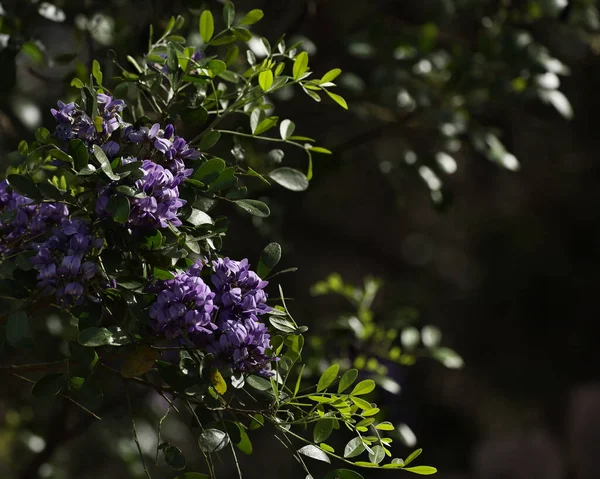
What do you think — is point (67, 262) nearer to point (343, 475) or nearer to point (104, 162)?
point (104, 162)

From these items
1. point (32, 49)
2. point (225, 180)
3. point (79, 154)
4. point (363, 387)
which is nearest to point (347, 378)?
point (363, 387)

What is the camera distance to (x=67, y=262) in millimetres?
703

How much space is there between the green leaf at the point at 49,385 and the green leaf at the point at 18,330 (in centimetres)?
5

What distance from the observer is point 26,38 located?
1.18 meters

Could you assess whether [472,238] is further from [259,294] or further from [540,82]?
[259,294]

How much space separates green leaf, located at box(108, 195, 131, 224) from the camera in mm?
687

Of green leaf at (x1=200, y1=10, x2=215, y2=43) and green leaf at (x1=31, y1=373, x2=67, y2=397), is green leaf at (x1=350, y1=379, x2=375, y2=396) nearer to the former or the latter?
green leaf at (x1=31, y1=373, x2=67, y2=397)

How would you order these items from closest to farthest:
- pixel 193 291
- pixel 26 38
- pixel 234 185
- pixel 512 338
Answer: pixel 193 291, pixel 234 185, pixel 26 38, pixel 512 338

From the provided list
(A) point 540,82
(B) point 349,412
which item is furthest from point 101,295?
(A) point 540,82

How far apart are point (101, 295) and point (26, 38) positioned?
587 millimetres

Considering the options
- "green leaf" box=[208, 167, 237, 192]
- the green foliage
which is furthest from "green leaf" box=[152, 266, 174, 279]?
"green leaf" box=[208, 167, 237, 192]

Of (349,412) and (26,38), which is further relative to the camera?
(26,38)

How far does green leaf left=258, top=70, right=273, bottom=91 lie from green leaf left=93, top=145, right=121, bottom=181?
191mm

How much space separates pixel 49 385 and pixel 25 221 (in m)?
0.16
